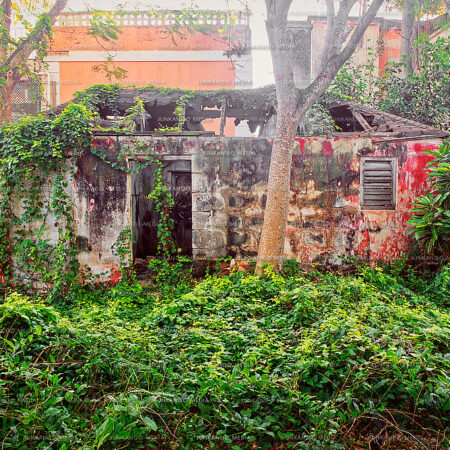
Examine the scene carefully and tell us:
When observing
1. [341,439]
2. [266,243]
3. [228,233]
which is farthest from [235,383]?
[228,233]

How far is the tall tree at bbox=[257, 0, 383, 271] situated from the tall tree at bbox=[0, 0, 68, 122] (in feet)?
20.7

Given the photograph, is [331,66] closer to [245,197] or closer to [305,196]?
[305,196]

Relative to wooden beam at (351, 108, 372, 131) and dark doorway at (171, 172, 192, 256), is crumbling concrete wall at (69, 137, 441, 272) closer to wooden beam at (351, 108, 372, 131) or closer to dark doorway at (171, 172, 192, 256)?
wooden beam at (351, 108, 372, 131)

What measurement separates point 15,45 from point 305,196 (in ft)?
27.7

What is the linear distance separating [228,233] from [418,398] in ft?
15.5

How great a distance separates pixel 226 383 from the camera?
311 cm

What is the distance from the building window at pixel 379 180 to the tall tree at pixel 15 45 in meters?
8.37

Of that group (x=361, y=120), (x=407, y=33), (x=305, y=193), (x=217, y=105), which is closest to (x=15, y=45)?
(x=217, y=105)

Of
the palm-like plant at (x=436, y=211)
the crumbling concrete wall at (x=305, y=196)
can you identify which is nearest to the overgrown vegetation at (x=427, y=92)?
the crumbling concrete wall at (x=305, y=196)

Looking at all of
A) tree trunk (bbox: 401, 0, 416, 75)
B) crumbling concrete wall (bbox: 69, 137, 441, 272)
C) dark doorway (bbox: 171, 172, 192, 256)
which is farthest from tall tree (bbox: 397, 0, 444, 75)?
dark doorway (bbox: 171, 172, 192, 256)

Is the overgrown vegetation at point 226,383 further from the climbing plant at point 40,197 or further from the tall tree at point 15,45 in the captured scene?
the tall tree at point 15,45

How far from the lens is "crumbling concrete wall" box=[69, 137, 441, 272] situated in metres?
7.23

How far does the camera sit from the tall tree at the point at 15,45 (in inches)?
355

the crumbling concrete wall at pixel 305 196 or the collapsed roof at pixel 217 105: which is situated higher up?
the collapsed roof at pixel 217 105
